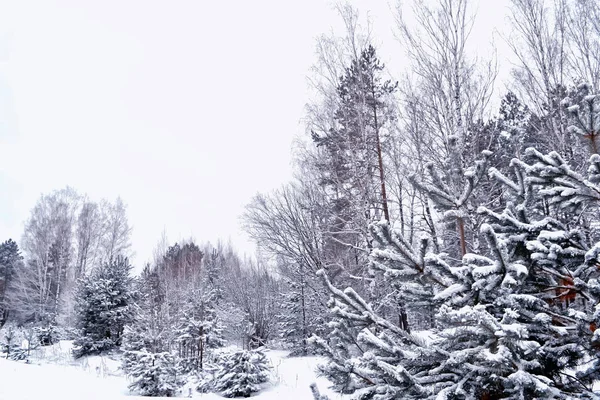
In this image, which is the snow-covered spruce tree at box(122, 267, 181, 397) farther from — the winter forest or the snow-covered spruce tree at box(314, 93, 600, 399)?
the snow-covered spruce tree at box(314, 93, 600, 399)

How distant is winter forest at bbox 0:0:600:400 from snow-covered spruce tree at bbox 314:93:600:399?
13mm

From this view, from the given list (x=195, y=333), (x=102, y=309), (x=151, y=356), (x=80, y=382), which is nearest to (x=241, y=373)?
(x=151, y=356)

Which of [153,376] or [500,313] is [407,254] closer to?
[500,313]

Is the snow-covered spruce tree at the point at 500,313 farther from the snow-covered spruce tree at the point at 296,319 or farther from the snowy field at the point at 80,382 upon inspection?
the snow-covered spruce tree at the point at 296,319

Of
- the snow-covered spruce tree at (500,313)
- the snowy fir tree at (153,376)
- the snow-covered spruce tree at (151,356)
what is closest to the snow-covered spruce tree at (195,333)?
the snow-covered spruce tree at (151,356)

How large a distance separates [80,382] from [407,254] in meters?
8.69

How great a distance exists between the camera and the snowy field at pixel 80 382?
6246mm

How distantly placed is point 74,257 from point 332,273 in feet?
86.9

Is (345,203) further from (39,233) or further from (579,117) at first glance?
(39,233)

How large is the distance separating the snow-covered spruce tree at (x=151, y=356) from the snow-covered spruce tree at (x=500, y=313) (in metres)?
8.89

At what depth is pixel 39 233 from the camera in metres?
30.2

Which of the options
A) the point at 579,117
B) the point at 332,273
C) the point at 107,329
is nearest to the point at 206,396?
the point at 332,273

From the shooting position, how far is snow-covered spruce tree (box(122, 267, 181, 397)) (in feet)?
32.3

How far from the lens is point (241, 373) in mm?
10250
